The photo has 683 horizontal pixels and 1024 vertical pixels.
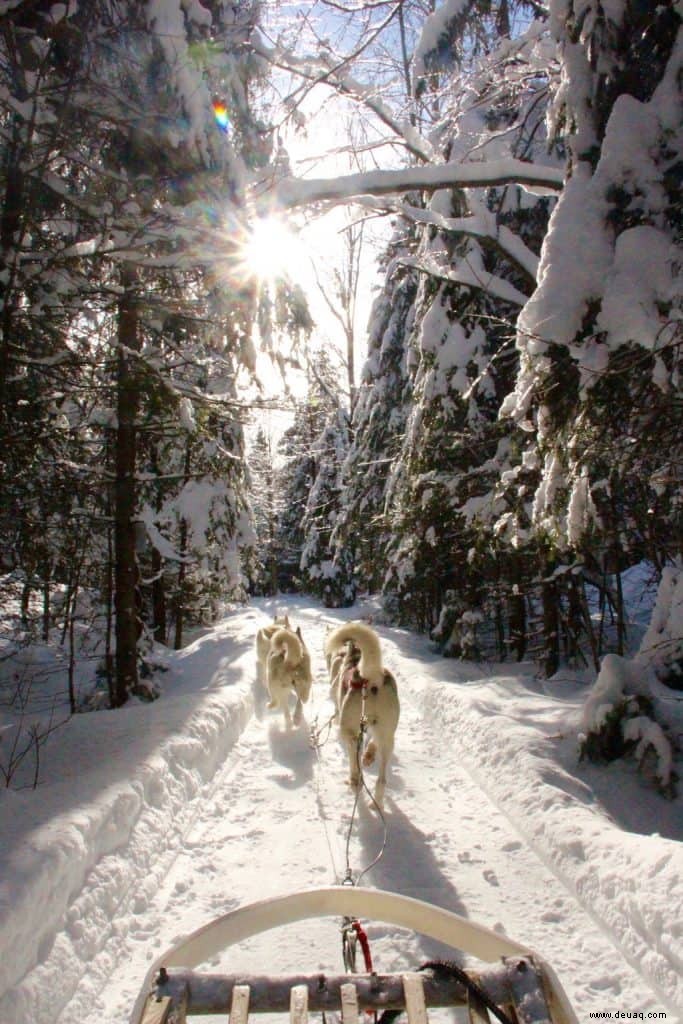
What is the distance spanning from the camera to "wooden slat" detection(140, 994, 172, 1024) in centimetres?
178

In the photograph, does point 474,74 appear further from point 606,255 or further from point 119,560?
point 119,560

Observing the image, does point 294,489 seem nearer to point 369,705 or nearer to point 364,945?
point 369,705

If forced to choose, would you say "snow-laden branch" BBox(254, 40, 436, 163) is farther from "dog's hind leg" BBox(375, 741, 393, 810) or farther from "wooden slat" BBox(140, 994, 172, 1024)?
"dog's hind leg" BBox(375, 741, 393, 810)

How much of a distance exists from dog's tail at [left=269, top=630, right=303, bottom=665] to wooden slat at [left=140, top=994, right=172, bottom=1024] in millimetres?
6590

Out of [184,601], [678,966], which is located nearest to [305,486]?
[184,601]

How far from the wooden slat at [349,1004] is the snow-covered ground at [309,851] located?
61.7 inches

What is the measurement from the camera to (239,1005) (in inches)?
72.9

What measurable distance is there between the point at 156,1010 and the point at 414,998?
76cm

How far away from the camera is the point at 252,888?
13.1ft

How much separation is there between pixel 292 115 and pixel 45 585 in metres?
6.72

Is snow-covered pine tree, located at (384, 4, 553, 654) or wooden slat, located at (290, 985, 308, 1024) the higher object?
snow-covered pine tree, located at (384, 4, 553, 654)

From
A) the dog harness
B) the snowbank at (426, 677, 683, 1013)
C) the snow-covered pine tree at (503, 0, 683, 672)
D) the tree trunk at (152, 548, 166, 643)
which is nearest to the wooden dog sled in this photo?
the snowbank at (426, 677, 683, 1013)

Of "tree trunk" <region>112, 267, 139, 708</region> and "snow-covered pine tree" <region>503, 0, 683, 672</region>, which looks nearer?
"snow-covered pine tree" <region>503, 0, 683, 672</region>

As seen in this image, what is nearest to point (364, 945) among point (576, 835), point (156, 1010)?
point (156, 1010)
